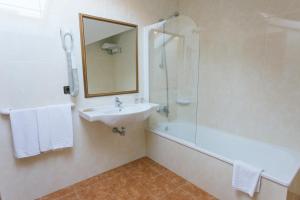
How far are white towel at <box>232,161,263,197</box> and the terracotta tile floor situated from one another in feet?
1.31

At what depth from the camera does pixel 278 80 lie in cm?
184

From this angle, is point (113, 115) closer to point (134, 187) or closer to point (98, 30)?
point (134, 187)

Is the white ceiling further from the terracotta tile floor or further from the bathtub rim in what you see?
the terracotta tile floor

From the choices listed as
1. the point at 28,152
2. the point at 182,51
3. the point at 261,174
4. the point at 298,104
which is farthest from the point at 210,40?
the point at 28,152

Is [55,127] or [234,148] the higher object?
[55,127]

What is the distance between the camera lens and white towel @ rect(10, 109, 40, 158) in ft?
5.10

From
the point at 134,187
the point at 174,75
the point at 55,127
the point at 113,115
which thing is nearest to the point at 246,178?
the point at 134,187

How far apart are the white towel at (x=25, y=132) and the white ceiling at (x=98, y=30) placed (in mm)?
933

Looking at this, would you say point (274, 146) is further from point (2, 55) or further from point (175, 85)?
point (2, 55)

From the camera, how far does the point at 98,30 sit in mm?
1969

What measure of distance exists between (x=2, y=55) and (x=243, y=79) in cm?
246

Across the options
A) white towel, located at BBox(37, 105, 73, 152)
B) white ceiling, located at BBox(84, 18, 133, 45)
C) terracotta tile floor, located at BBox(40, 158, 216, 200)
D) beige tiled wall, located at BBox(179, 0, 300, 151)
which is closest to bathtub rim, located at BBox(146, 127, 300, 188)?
terracotta tile floor, located at BBox(40, 158, 216, 200)

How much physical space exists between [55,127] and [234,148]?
212cm

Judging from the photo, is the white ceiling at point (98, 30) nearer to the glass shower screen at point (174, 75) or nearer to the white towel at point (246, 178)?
the glass shower screen at point (174, 75)
